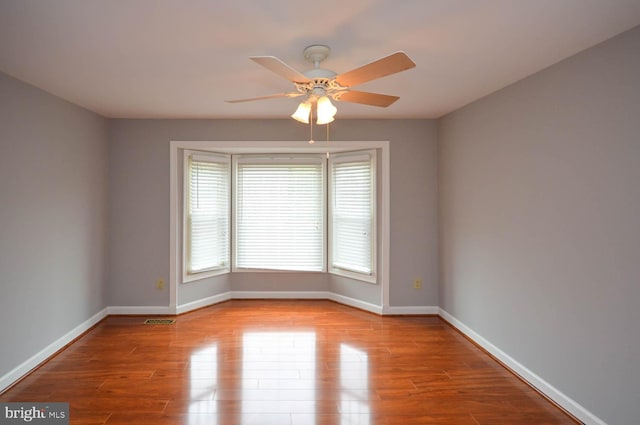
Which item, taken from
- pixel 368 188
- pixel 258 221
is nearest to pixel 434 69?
pixel 368 188

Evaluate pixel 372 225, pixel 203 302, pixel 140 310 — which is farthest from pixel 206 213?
pixel 372 225

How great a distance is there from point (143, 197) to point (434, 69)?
3526 mm

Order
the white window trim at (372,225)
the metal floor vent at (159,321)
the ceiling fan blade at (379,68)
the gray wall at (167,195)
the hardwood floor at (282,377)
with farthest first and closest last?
the white window trim at (372,225), the gray wall at (167,195), the metal floor vent at (159,321), the hardwood floor at (282,377), the ceiling fan blade at (379,68)

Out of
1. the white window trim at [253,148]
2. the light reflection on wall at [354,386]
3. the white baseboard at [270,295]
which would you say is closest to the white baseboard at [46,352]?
the white window trim at [253,148]

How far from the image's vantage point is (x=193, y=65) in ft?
9.05

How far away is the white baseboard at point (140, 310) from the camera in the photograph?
4.56 meters

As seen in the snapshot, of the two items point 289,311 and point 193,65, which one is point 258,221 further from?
point 193,65

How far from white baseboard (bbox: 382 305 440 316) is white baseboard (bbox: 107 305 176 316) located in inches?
101

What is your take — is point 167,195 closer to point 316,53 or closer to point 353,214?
point 353,214

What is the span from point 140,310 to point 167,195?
140 cm

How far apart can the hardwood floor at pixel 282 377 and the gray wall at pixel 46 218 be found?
36cm

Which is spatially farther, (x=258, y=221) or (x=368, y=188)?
(x=258, y=221)

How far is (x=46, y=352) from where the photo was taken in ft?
11.0
